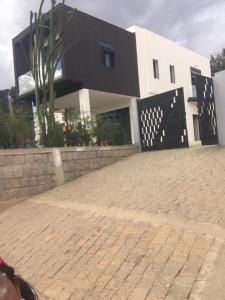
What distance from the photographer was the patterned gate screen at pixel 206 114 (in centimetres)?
1227

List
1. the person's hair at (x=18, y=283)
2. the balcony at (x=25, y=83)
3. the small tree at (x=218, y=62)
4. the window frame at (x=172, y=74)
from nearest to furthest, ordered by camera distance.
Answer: the person's hair at (x=18, y=283)
the balcony at (x=25, y=83)
the window frame at (x=172, y=74)
the small tree at (x=218, y=62)

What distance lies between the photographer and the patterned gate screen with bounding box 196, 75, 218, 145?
12.3 meters

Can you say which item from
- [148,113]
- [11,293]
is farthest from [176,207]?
[148,113]

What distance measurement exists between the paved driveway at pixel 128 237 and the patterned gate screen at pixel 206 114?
2.80 m

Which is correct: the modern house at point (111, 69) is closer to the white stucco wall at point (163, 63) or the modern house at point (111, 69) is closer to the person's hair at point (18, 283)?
the white stucco wall at point (163, 63)

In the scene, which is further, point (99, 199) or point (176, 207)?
point (99, 199)

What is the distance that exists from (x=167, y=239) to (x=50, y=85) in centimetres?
773

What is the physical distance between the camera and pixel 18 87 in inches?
827

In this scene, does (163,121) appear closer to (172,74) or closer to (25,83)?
(25,83)

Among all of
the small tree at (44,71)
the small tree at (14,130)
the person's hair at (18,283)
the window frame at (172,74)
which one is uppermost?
the window frame at (172,74)

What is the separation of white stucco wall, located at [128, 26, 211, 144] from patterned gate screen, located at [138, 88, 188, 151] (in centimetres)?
567

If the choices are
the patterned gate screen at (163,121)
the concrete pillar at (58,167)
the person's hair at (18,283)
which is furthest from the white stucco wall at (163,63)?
the person's hair at (18,283)

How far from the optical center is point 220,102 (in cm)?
1233

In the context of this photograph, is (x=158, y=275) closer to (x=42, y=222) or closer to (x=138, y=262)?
(x=138, y=262)
